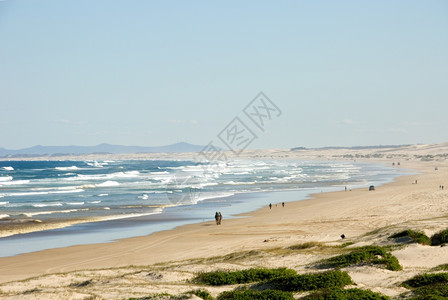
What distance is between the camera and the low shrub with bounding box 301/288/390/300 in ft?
38.9

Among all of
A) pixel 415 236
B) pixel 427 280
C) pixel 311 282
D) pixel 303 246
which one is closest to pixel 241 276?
pixel 311 282

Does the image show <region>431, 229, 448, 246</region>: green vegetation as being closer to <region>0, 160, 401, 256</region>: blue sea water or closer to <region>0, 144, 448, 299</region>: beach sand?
<region>0, 144, 448, 299</region>: beach sand

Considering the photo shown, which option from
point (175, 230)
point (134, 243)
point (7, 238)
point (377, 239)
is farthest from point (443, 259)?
point (7, 238)

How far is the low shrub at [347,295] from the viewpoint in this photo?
11.8m

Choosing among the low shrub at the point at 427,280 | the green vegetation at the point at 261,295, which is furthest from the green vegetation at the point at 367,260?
the green vegetation at the point at 261,295

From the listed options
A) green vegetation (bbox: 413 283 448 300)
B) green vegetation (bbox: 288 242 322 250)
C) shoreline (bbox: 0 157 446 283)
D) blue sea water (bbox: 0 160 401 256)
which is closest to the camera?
green vegetation (bbox: 413 283 448 300)

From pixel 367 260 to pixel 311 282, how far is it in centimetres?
345

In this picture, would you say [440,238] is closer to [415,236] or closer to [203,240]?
[415,236]

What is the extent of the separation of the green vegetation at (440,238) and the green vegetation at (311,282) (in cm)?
756

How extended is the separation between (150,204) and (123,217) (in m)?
8.84

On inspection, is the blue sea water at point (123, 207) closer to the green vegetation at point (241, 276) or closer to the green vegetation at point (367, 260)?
the green vegetation at point (241, 276)

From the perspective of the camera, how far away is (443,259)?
17516mm

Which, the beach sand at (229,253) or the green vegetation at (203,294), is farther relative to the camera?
the beach sand at (229,253)

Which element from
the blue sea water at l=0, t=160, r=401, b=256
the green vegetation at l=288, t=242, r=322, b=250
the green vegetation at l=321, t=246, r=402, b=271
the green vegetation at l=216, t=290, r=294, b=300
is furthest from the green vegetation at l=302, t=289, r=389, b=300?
the blue sea water at l=0, t=160, r=401, b=256
